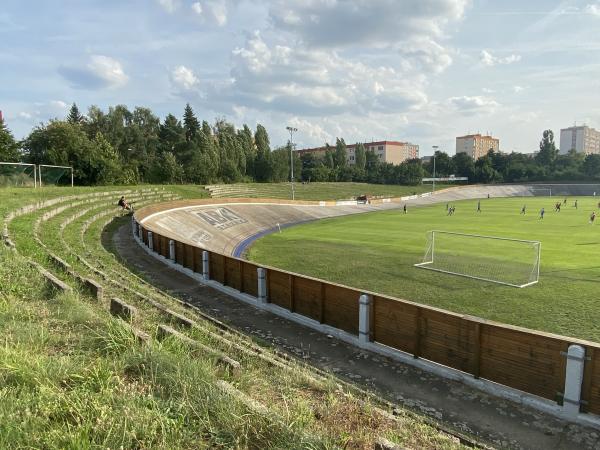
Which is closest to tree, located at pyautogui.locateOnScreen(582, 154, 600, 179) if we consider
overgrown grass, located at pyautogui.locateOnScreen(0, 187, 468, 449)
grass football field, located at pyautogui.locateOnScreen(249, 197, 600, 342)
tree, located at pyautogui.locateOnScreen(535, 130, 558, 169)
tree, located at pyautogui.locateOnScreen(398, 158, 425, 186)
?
tree, located at pyautogui.locateOnScreen(535, 130, 558, 169)

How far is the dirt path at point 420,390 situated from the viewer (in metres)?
6.71

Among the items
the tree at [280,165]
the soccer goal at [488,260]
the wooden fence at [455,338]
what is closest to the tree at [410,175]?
the tree at [280,165]

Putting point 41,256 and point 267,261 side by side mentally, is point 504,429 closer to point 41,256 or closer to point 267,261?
point 41,256

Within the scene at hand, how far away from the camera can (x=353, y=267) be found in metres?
24.4

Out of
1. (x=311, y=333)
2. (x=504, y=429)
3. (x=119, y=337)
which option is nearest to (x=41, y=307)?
(x=119, y=337)

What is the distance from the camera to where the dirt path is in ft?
22.0

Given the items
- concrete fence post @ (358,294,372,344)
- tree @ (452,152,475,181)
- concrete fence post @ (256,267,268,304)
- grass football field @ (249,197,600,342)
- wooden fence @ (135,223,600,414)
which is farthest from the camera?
tree @ (452,152,475,181)

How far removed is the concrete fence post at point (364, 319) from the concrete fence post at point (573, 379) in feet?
13.8

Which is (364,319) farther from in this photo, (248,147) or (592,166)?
(592,166)

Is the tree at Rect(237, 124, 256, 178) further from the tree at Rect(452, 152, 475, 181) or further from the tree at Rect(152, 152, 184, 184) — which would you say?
the tree at Rect(452, 152, 475, 181)

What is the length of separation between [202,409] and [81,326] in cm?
304

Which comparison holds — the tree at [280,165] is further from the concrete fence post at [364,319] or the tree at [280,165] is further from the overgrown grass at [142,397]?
the overgrown grass at [142,397]

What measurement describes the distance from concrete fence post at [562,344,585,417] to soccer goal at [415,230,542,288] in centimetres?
1350

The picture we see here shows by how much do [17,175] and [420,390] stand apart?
113 feet
